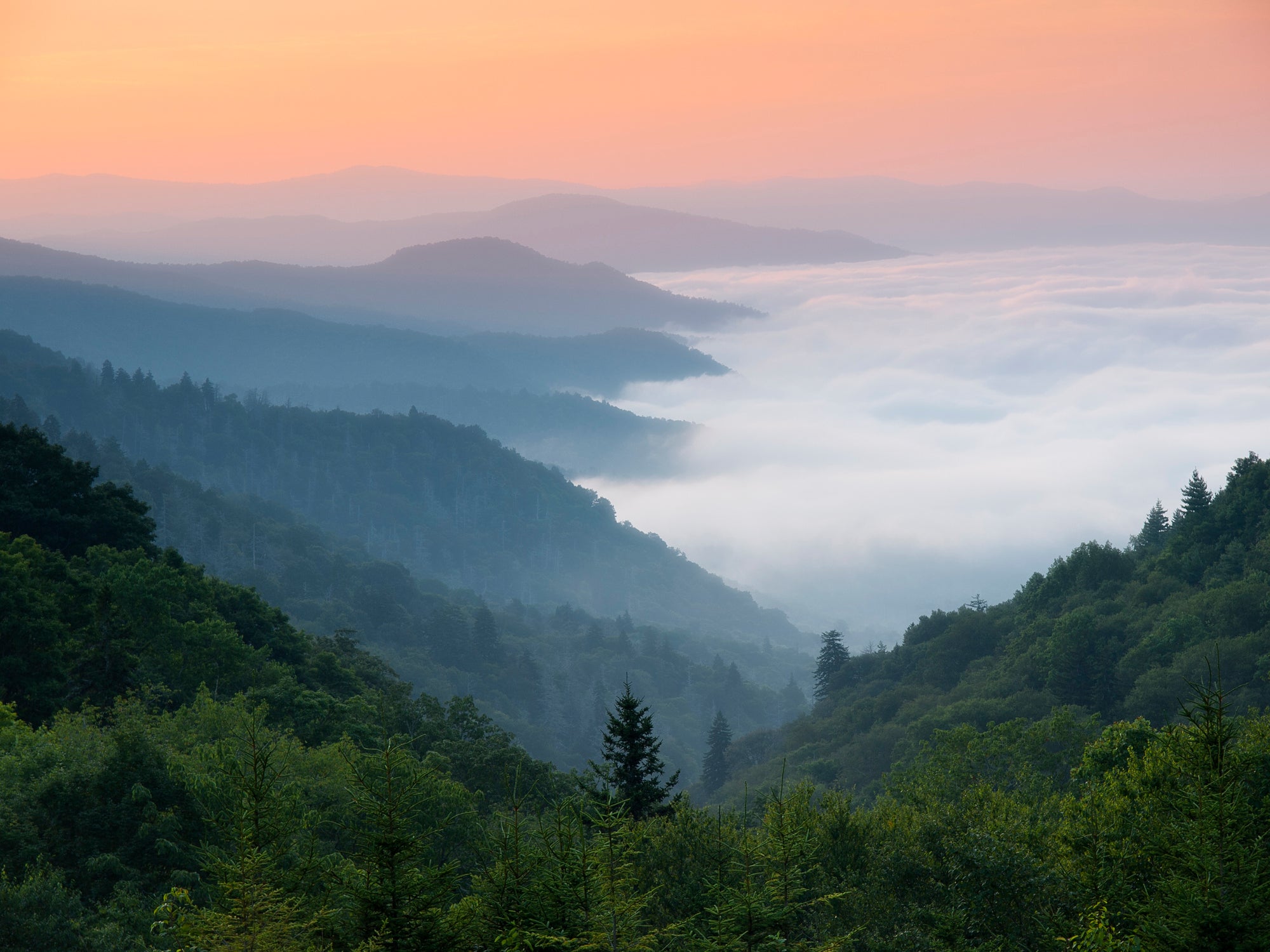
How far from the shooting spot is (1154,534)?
116 m

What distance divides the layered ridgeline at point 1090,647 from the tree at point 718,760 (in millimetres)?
6324

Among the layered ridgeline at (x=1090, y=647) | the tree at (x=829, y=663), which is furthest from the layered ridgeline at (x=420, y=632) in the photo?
the layered ridgeline at (x=1090, y=647)

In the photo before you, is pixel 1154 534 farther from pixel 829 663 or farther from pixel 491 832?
pixel 491 832

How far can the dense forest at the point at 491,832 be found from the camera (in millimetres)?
14781

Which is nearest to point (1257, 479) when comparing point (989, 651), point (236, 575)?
point (989, 651)

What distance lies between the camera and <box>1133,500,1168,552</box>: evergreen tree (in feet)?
367

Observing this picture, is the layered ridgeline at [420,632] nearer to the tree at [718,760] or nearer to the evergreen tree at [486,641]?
the evergreen tree at [486,641]

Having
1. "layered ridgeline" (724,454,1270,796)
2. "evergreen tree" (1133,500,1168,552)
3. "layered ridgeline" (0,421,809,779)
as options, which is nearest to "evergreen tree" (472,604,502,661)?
"layered ridgeline" (0,421,809,779)

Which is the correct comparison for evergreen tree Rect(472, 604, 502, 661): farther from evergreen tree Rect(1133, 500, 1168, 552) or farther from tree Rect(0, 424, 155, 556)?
tree Rect(0, 424, 155, 556)

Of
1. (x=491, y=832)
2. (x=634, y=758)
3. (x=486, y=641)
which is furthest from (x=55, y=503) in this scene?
(x=486, y=641)

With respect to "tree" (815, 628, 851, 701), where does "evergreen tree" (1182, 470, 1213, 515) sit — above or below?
above

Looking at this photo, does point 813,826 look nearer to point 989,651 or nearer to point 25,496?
point 25,496

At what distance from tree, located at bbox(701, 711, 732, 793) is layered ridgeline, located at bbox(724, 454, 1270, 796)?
632cm

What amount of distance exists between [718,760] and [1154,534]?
5794 centimetres
